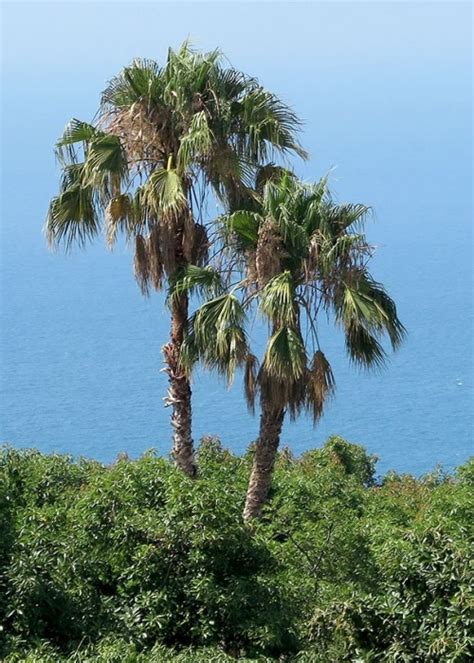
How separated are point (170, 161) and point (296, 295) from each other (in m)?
2.39

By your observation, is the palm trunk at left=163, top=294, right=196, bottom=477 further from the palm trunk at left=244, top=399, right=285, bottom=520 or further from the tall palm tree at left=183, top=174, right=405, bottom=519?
the palm trunk at left=244, top=399, right=285, bottom=520

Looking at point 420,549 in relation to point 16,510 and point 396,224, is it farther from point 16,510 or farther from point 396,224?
point 396,224

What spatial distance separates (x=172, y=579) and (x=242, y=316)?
12.5ft

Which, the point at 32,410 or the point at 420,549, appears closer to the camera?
the point at 420,549

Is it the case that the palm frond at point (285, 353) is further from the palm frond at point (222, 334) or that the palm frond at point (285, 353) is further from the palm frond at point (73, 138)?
the palm frond at point (73, 138)

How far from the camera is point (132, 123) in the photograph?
15703 millimetres

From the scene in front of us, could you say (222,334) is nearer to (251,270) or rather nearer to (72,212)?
(251,270)

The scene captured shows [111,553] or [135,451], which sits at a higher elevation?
[135,451]

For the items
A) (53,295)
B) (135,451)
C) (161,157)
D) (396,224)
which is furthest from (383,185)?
(161,157)

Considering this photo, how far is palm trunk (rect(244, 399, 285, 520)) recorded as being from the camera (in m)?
14.9

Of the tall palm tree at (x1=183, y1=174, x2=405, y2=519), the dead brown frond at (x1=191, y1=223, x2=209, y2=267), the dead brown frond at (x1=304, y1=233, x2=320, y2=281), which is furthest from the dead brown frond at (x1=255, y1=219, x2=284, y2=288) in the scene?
the dead brown frond at (x1=191, y1=223, x2=209, y2=267)

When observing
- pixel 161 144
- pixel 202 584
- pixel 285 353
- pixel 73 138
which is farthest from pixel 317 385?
pixel 73 138

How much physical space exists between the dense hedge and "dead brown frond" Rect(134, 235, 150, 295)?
329 cm

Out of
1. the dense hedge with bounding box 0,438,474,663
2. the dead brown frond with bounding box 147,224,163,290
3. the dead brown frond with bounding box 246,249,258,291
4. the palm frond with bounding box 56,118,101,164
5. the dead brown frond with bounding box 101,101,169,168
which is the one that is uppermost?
the palm frond with bounding box 56,118,101,164
